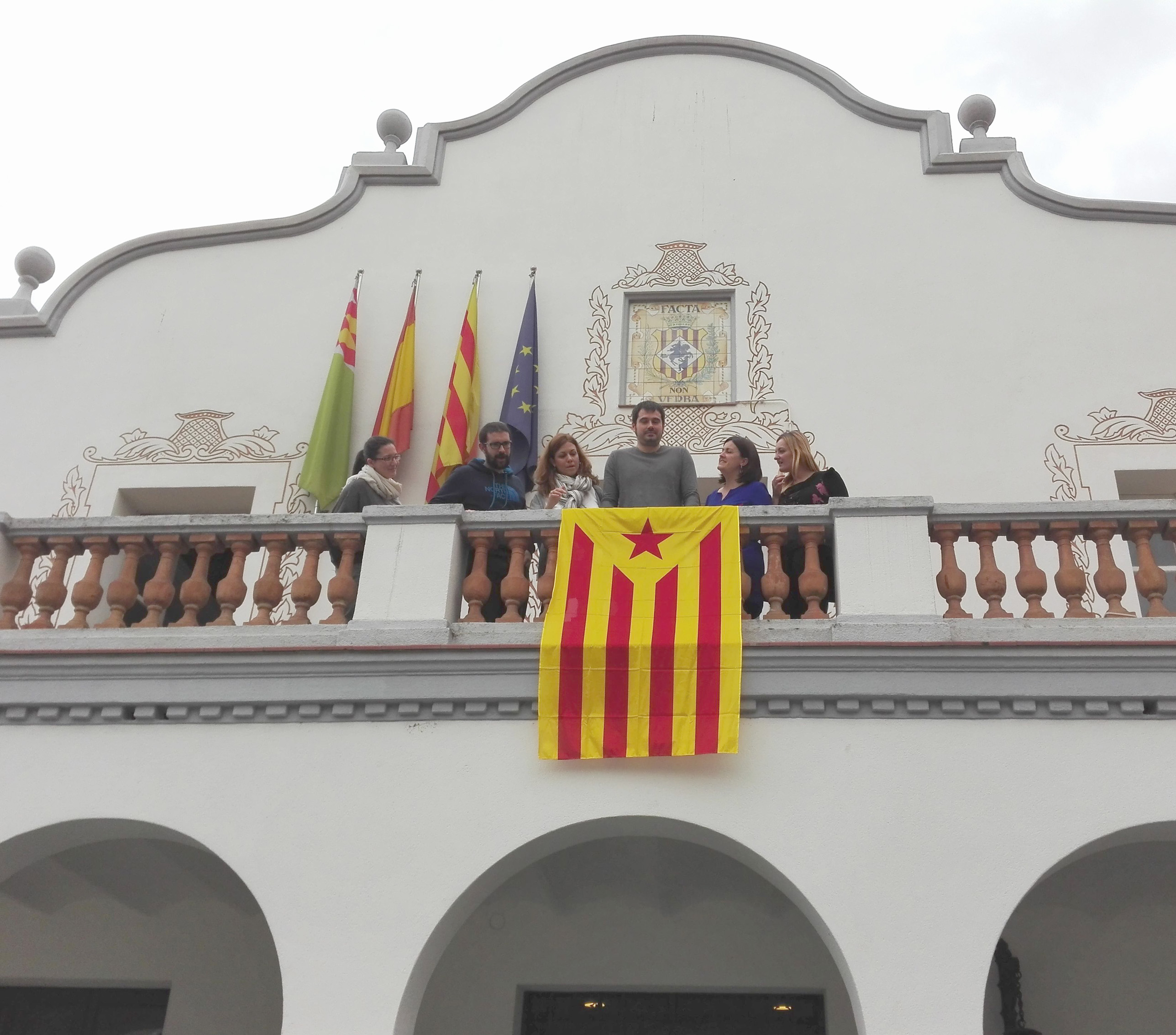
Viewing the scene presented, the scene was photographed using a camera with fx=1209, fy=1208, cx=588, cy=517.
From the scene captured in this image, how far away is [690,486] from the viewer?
6711 millimetres

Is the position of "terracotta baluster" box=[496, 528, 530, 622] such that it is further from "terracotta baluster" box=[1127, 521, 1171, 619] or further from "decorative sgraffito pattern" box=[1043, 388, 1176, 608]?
"decorative sgraffito pattern" box=[1043, 388, 1176, 608]

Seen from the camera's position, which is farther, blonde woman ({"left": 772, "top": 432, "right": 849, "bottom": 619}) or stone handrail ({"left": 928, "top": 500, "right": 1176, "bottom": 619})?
blonde woman ({"left": 772, "top": 432, "right": 849, "bottom": 619})

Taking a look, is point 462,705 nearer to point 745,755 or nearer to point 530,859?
point 530,859

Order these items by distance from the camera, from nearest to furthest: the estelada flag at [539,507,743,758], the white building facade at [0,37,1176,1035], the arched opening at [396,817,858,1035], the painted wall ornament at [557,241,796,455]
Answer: the white building facade at [0,37,1176,1035] < the estelada flag at [539,507,743,758] < the arched opening at [396,817,858,1035] < the painted wall ornament at [557,241,796,455]

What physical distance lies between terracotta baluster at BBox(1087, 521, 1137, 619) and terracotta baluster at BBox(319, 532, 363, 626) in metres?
3.70

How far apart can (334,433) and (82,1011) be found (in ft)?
13.4

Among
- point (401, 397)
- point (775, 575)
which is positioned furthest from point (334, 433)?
point (775, 575)

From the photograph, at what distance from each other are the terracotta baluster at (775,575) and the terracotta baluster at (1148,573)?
5.52 feet

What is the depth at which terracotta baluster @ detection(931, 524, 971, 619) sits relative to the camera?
19.4 feet

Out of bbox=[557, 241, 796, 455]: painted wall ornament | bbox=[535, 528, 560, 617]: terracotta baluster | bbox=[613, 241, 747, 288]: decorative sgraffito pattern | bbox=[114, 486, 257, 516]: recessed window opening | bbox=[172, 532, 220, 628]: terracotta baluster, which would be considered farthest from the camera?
bbox=[613, 241, 747, 288]: decorative sgraffito pattern

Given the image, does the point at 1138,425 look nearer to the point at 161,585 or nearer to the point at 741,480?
the point at 741,480

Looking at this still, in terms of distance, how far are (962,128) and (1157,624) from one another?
545cm

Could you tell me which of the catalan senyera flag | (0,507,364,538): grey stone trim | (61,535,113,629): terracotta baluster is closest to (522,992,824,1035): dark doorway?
(0,507,364,538): grey stone trim

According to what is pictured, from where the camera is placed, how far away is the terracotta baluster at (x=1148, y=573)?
230 inches
